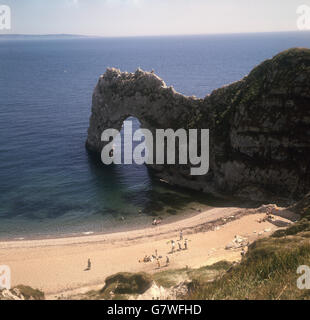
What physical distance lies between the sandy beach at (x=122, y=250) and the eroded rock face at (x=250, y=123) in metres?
5.03

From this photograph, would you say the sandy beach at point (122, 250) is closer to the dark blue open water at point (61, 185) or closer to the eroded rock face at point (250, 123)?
A: the dark blue open water at point (61, 185)

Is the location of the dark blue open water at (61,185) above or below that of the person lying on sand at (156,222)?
above

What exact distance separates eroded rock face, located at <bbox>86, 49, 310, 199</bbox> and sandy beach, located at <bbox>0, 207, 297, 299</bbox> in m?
5.03

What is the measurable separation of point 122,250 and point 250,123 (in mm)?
20777

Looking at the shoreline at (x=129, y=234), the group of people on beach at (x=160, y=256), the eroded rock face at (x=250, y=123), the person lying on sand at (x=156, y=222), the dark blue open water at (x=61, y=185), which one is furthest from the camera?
the dark blue open water at (x=61, y=185)

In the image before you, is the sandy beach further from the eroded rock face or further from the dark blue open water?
the eroded rock face

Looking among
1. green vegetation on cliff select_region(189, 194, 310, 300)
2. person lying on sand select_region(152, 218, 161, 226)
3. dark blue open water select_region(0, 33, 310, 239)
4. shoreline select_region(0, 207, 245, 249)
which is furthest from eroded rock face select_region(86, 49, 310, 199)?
green vegetation on cliff select_region(189, 194, 310, 300)

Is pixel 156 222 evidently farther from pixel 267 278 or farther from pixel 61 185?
pixel 267 278

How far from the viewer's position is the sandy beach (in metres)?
29.8

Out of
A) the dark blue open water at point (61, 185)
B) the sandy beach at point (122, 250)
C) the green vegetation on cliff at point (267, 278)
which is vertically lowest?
the sandy beach at point (122, 250)

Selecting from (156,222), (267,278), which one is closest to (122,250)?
(156,222)

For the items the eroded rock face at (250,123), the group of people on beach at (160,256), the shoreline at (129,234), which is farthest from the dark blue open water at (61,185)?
the group of people on beach at (160,256)

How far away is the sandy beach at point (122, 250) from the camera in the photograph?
2980cm
